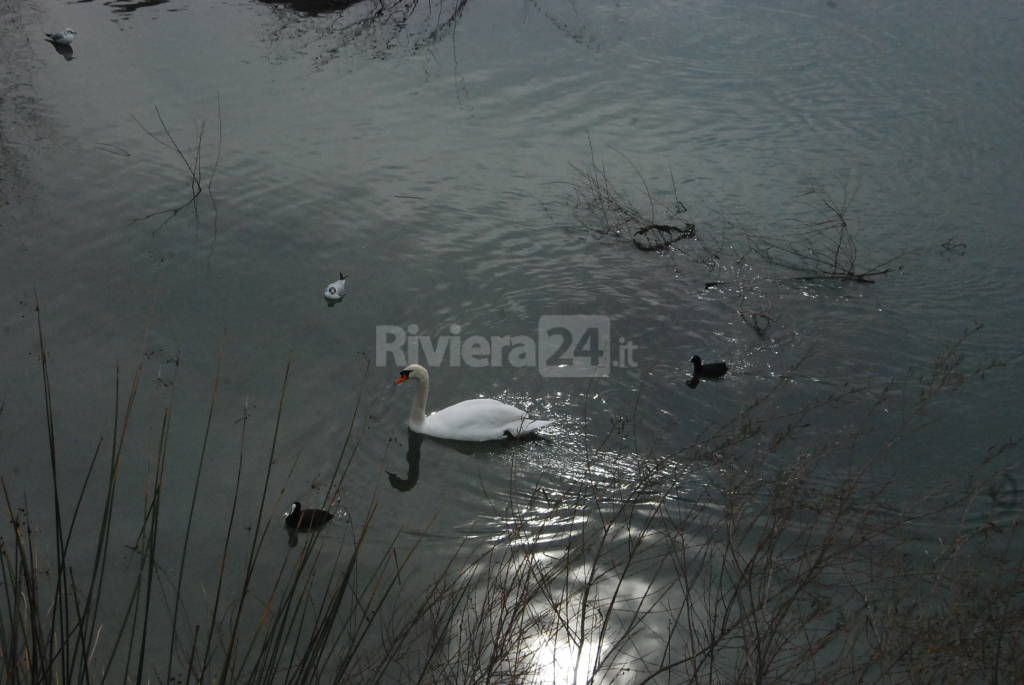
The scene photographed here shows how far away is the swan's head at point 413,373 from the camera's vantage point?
23.1ft

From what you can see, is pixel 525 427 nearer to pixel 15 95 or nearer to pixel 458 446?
pixel 458 446

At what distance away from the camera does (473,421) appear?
6855 millimetres

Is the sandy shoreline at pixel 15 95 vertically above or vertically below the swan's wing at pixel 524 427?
above

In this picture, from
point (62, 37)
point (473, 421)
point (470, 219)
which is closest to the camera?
point (473, 421)

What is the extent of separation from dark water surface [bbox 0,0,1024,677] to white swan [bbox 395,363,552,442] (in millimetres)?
142

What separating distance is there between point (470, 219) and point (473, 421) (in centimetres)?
329

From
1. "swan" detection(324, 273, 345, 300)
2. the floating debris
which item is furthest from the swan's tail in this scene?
the floating debris

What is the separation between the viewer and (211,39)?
530 inches

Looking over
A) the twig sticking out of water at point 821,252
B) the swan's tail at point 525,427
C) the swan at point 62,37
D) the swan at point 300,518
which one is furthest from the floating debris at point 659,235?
the swan at point 62,37

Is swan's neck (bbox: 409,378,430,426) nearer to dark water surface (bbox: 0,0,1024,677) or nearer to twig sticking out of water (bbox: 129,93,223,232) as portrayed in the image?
dark water surface (bbox: 0,0,1024,677)

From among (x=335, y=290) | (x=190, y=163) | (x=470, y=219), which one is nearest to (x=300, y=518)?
(x=335, y=290)

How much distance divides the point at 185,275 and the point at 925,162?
8048mm

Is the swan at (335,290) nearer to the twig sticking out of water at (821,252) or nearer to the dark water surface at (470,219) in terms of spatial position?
the dark water surface at (470,219)

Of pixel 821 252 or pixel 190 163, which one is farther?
pixel 190 163
